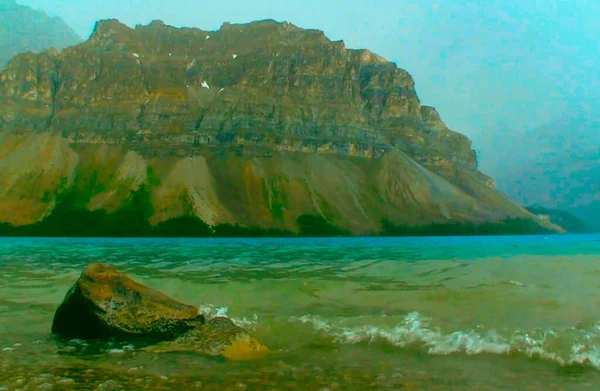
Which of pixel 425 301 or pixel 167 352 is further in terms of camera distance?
pixel 425 301

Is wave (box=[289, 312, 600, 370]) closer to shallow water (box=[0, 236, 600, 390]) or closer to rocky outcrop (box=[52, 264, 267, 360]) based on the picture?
shallow water (box=[0, 236, 600, 390])

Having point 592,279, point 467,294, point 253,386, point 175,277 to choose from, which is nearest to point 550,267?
point 592,279

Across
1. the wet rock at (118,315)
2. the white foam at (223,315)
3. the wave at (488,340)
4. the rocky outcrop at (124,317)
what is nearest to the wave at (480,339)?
the wave at (488,340)

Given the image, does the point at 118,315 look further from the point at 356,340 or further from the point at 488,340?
the point at 488,340

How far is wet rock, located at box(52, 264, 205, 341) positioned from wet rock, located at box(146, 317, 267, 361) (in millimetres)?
841

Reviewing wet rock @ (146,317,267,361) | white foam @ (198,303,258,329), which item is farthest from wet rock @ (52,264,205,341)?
white foam @ (198,303,258,329)

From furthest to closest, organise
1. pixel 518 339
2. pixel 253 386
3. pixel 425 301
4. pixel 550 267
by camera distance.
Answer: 1. pixel 550 267
2. pixel 425 301
3. pixel 518 339
4. pixel 253 386

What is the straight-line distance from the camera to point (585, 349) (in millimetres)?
15961

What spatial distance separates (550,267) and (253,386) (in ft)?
115

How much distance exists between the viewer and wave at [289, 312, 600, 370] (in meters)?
15.9

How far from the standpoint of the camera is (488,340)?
56.1 feet

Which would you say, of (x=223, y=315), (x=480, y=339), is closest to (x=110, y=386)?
(x=223, y=315)

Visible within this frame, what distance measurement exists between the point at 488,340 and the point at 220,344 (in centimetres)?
809

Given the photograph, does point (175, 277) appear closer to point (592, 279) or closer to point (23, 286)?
point (23, 286)
